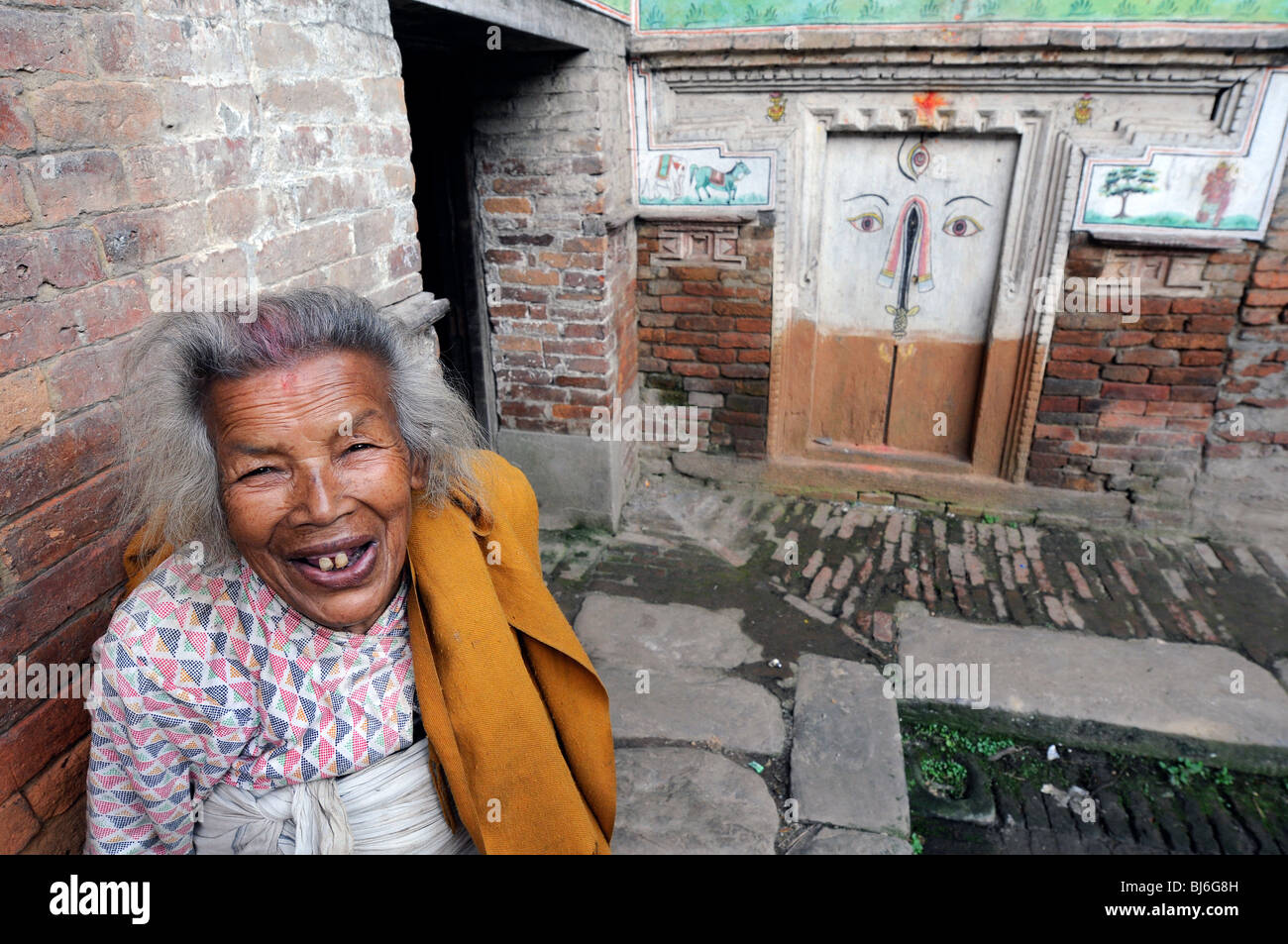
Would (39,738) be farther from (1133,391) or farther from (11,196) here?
(1133,391)

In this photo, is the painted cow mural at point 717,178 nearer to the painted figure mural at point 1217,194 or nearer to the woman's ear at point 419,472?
the painted figure mural at point 1217,194

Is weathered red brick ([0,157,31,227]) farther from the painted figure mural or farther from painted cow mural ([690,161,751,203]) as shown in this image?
the painted figure mural

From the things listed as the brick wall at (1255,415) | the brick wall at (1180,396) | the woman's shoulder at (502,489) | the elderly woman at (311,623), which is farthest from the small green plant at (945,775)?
the brick wall at (1255,415)

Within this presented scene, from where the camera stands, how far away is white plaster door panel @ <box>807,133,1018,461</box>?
4.13 m

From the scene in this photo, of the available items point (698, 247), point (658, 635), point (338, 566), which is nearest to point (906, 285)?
point (698, 247)

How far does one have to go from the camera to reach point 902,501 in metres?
4.75

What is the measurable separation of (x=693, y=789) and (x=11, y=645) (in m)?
2.12

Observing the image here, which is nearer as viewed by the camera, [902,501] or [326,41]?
[326,41]

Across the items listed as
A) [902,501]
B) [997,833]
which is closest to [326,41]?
[997,833]

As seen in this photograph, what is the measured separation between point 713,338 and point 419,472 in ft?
11.0

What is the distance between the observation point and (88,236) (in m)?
1.37

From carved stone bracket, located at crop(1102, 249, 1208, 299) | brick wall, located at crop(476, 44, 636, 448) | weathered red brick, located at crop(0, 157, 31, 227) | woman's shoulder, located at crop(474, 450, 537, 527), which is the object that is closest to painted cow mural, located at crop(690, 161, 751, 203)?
brick wall, located at crop(476, 44, 636, 448)

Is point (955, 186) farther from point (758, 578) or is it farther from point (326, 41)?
point (326, 41)
